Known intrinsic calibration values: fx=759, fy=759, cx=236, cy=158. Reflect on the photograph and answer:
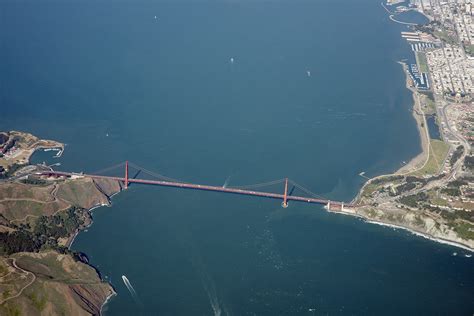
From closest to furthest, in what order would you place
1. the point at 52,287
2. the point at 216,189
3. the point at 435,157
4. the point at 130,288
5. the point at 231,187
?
the point at 52,287, the point at 130,288, the point at 216,189, the point at 231,187, the point at 435,157

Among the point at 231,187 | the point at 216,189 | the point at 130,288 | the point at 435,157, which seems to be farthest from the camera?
the point at 435,157

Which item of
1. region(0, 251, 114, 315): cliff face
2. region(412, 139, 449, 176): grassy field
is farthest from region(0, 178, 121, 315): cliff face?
region(412, 139, 449, 176): grassy field

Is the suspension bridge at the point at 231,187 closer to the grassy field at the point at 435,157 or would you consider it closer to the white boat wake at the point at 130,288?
the grassy field at the point at 435,157

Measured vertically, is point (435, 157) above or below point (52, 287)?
above

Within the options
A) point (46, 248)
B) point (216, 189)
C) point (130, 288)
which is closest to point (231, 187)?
point (216, 189)

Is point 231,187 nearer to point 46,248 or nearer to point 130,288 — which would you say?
point 130,288

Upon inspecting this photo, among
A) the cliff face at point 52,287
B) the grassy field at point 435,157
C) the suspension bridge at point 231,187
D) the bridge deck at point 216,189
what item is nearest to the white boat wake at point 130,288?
the cliff face at point 52,287

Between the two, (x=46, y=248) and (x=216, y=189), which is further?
(x=216, y=189)

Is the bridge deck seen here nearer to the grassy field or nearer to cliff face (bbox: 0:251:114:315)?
the grassy field

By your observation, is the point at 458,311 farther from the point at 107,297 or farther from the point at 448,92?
the point at 448,92
